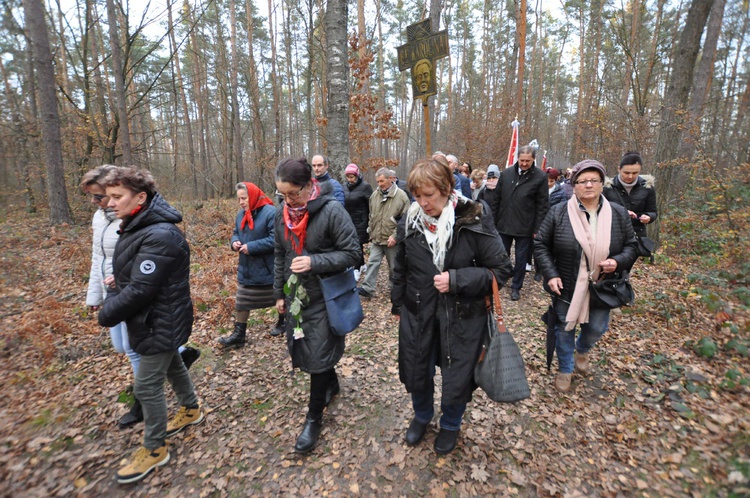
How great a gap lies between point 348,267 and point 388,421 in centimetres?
168

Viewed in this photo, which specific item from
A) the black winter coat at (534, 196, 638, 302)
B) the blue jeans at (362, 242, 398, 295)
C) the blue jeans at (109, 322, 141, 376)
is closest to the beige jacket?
the blue jeans at (362, 242, 398, 295)

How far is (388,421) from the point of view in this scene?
327 centimetres

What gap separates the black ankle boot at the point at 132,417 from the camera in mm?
3336

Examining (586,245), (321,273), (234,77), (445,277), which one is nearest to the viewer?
(445,277)

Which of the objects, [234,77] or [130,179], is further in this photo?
[234,77]

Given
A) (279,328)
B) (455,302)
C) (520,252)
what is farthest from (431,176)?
(520,252)

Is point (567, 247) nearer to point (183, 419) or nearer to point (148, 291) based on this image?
point (148, 291)

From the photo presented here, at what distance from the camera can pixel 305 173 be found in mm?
2541

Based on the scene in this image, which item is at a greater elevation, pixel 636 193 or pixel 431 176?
pixel 431 176

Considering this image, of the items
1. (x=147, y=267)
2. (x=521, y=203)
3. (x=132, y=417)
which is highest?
(x=521, y=203)

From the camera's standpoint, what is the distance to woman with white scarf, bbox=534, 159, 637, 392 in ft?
9.89

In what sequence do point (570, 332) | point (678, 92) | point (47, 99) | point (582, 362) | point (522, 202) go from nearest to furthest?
point (570, 332)
point (582, 362)
point (522, 202)
point (678, 92)
point (47, 99)

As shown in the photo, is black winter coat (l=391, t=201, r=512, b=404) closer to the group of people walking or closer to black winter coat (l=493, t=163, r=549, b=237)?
the group of people walking

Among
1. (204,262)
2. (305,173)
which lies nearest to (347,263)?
(305,173)
